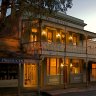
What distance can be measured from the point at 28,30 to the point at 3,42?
314cm

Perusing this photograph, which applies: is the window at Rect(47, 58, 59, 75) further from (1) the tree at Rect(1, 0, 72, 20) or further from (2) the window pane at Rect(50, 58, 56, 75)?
(1) the tree at Rect(1, 0, 72, 20)

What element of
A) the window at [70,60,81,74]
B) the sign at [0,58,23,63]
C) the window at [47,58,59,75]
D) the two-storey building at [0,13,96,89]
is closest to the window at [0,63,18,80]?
the two-storey building at [0,13,96,89]

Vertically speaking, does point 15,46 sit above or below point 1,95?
above

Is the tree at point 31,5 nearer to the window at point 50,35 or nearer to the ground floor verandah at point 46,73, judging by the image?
the ground floor verandah at point 46,73

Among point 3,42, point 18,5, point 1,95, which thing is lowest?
point 1,95

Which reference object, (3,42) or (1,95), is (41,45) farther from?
(1,95)

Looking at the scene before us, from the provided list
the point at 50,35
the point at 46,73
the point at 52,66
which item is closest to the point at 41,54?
the point at 46,73

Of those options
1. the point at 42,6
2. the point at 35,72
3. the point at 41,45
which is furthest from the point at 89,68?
the point at 42,6

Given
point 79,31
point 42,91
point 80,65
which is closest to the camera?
point 42,91

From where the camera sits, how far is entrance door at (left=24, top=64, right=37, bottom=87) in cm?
3098

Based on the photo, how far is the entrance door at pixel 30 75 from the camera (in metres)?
31.0

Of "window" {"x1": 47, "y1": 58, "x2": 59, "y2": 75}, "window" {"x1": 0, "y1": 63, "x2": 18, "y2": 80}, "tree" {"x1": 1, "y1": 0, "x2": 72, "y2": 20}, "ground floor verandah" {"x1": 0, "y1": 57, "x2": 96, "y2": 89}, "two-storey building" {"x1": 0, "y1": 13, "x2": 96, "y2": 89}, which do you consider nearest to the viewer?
"tree" {"x1": 1, "y1": 0, "x2": 72, "y2": 20}

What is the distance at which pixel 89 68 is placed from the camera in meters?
43.2

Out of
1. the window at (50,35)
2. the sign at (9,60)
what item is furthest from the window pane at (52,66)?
the sign at (9,60)
